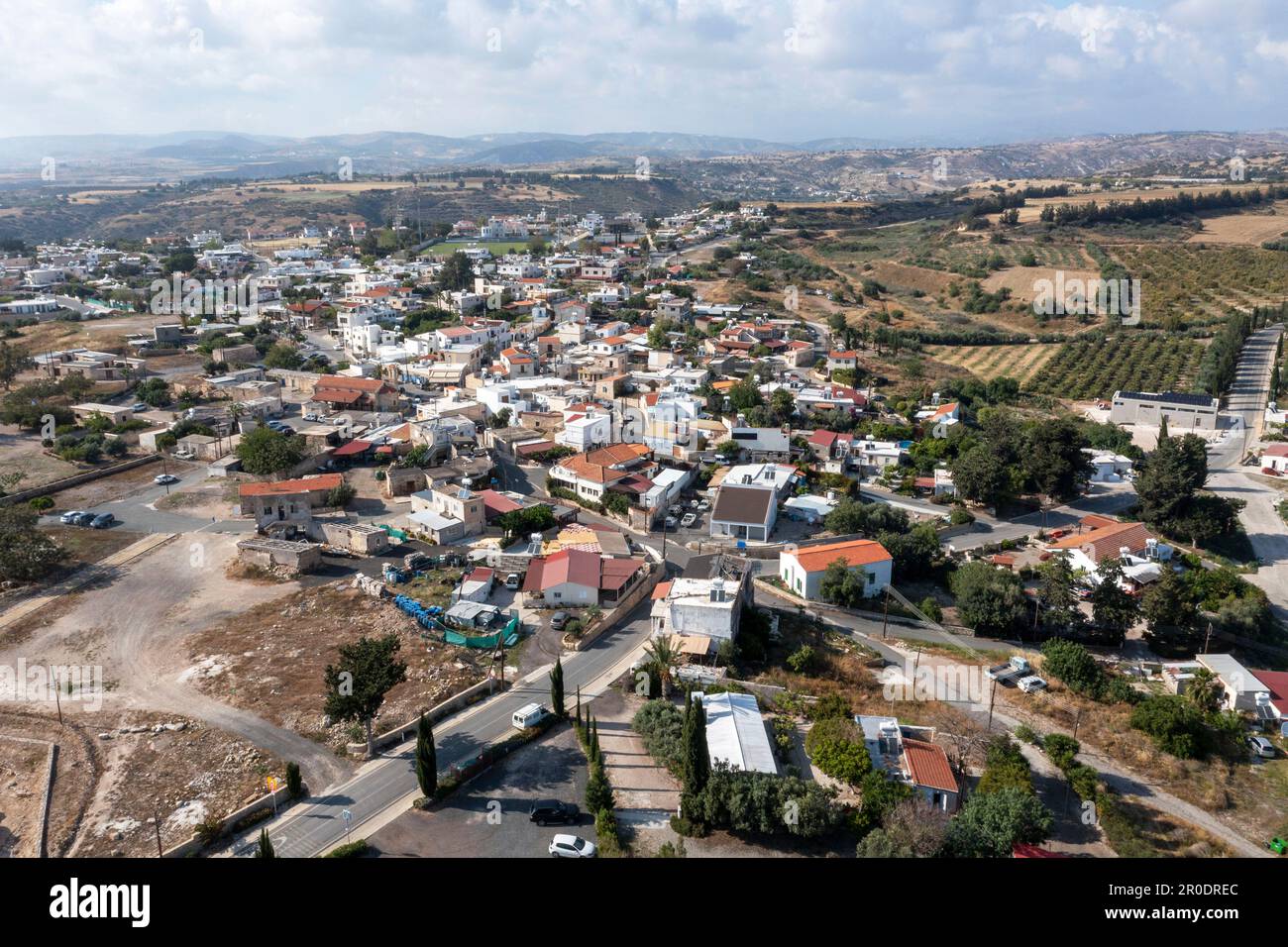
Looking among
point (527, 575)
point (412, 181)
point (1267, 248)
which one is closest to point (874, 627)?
point (527, 575)

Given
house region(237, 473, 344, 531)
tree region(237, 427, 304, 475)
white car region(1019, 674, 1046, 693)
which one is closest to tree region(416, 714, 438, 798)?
white car region(1019, 674, 1046, 693)

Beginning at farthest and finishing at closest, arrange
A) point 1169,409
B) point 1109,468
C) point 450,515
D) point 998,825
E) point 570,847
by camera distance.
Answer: point 1169,409
point 1109,468
point 450,515
point 998,825
point 570,847

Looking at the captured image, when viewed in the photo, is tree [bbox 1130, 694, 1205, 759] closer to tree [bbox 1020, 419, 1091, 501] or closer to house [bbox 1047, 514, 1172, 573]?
house [bbox 1047, 514, 1172, 573]

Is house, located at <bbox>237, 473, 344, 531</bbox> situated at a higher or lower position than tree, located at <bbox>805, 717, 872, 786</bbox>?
higher

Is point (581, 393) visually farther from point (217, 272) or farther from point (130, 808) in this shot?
point (217, 272)

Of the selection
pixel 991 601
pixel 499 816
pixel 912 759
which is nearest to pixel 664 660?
pixel 499 816

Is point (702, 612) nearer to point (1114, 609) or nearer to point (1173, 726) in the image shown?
point (1173, 726)

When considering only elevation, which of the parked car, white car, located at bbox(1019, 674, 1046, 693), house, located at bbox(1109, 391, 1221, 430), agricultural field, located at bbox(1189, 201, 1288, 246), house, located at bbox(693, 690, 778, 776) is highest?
agricultural field, located at bbox(1189, 201, 1288, 246)
